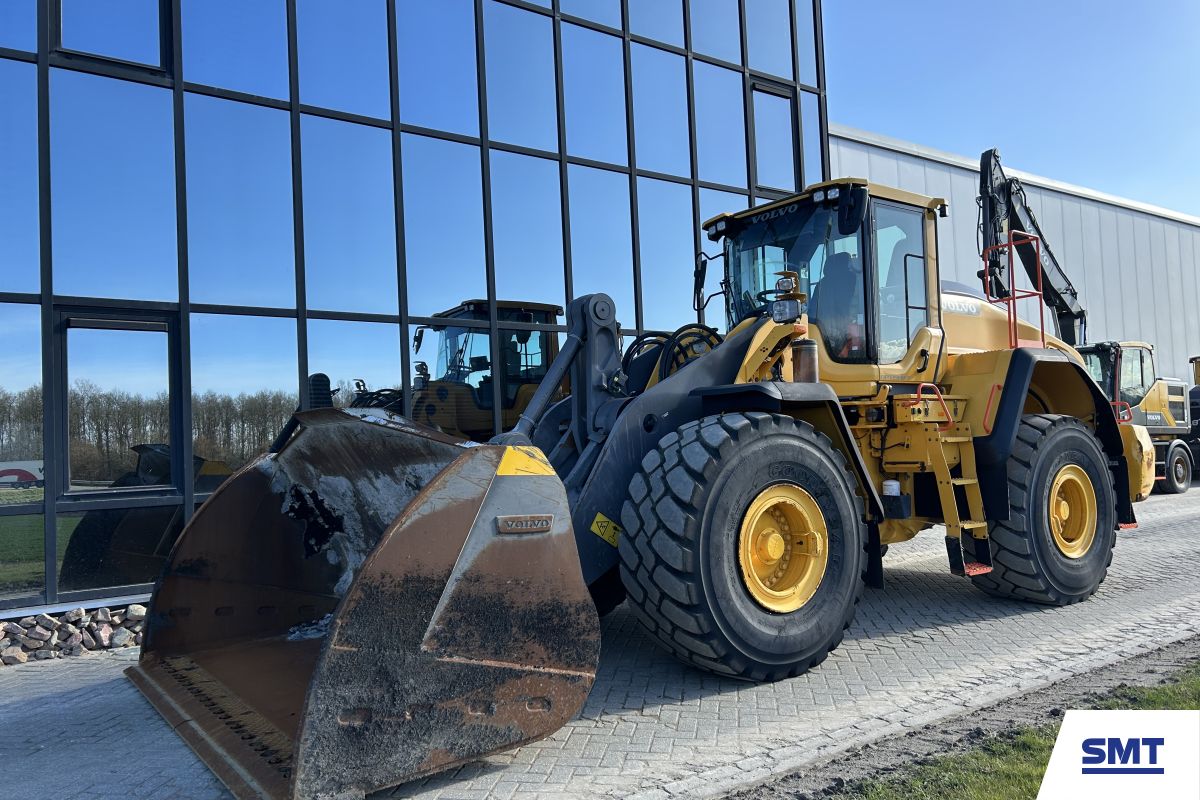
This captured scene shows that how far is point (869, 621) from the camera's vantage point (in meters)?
6.33

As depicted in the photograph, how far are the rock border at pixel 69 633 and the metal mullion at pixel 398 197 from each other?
9.88 ft

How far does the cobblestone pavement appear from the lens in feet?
12.0

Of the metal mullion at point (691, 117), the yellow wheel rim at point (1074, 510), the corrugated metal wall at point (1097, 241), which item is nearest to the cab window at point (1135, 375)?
the corrugated metal wall at point (1097, 241)

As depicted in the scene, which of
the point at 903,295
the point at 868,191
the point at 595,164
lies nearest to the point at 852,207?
the point at 868,191

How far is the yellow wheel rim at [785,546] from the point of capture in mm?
4719

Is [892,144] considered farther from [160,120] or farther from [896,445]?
[160,120]

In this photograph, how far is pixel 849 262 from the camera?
20.4ft

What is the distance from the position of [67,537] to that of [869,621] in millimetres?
5919

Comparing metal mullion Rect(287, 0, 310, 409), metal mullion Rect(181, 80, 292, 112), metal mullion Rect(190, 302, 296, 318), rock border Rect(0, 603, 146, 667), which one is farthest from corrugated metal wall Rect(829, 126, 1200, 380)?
rock border Rect(0, 603, 146, 667)

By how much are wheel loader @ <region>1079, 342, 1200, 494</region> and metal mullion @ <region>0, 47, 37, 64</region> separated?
52.2ft

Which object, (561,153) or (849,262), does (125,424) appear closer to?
(561,153)

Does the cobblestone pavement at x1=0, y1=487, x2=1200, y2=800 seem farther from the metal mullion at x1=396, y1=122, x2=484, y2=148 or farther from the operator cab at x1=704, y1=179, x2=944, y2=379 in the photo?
the metal mullion at x1=396, y1=122, x2=484, y2=148

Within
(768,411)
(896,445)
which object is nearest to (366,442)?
(768,411)

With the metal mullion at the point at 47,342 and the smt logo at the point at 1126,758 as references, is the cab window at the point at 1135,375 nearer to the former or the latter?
the smt logo at the point at 1126,758
